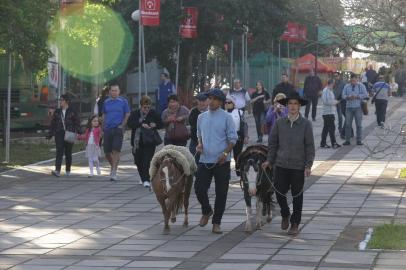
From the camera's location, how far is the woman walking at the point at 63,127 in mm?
20875

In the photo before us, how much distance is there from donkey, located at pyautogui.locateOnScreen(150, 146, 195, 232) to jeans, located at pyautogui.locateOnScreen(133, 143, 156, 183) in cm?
415

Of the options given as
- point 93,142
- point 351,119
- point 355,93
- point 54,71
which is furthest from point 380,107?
point 93,142

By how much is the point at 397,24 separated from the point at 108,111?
6.97m

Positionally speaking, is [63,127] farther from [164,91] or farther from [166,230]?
[164,91]

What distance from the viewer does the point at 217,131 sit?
1361 centimetres

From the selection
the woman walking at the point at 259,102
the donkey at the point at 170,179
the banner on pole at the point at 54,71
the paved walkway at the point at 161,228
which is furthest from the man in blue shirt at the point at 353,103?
the donkey at the point at 170,179

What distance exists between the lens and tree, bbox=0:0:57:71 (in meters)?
21.1

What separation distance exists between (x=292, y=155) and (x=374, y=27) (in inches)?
105

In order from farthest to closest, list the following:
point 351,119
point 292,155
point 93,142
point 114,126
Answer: point 351,119
point 93,142
point 114,126
point 292,155

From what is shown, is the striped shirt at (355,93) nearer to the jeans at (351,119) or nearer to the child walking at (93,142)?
the jeans at (351,119)

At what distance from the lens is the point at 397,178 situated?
64.1ft

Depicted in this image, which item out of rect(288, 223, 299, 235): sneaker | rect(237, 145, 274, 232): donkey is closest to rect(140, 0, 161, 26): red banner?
rect(237, 145, 274, 232): donkey

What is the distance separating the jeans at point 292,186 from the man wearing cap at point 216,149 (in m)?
0.67

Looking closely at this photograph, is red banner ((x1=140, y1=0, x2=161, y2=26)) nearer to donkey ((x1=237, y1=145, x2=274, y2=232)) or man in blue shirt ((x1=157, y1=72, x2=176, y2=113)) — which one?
man in blue shirt ((x1=157, y1=72, x2=176, y2=113))
